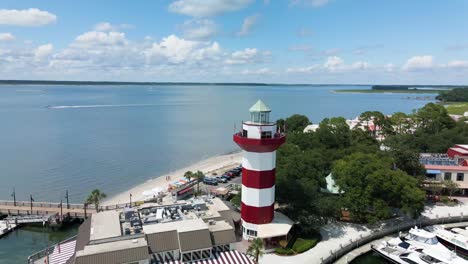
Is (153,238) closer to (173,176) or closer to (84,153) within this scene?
(173,176)

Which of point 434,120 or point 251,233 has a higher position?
point 434,120

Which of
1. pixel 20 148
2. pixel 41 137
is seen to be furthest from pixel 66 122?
pixel 20 148

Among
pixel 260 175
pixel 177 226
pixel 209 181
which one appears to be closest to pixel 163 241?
pixel 177 226

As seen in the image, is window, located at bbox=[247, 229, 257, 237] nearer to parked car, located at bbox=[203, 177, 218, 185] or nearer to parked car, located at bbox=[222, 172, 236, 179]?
parked car, located at bbox=[203, 177, 218, 185]

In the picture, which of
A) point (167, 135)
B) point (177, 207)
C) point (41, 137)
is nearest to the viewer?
point (177, 207)

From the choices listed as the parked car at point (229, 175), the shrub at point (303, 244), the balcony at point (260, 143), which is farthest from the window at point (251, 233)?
the parked car at point (229, 175)

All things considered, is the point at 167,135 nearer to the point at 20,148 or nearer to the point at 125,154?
the point at 125,154
